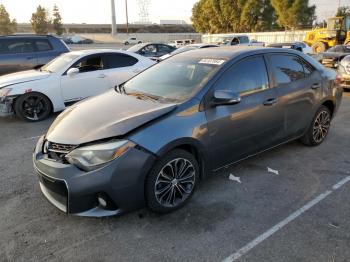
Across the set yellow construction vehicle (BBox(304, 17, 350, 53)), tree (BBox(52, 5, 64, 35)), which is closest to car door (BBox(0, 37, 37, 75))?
yellow construction vehicle (BBox(304, 17, 350, 53))

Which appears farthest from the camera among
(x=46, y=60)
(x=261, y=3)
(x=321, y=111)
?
(x=261, y=3)

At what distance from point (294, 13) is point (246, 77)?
144 ft

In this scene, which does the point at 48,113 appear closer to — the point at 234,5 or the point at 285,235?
the point at 285,235

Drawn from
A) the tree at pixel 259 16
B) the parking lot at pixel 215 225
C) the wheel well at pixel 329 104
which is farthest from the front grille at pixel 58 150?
the tree at pixel 259 16

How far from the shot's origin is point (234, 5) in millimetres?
49531

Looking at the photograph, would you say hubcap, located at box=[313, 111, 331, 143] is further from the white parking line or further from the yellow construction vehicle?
the yellow construction vehicle

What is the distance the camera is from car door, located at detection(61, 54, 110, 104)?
7.10m

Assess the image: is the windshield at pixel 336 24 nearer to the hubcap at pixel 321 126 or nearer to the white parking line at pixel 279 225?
the hubcap at pixel 321 126

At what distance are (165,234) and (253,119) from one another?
1723mm

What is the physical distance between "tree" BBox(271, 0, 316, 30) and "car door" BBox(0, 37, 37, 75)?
40.3m

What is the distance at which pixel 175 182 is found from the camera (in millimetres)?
3291

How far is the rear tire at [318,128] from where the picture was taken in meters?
4.95

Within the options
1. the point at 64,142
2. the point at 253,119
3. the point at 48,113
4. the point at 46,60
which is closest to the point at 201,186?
the point at 253,119

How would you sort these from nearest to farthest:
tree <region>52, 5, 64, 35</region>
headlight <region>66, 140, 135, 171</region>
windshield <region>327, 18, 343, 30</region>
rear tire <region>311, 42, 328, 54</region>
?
1. headlight <region>66, 140, 135, 171</region>
2. rear tire <region>311, 42, 328, 54</region>
3. windshield <region>327, 18, 343, 30</region>
4. tree <region>52, 5, 64, 35</region>
